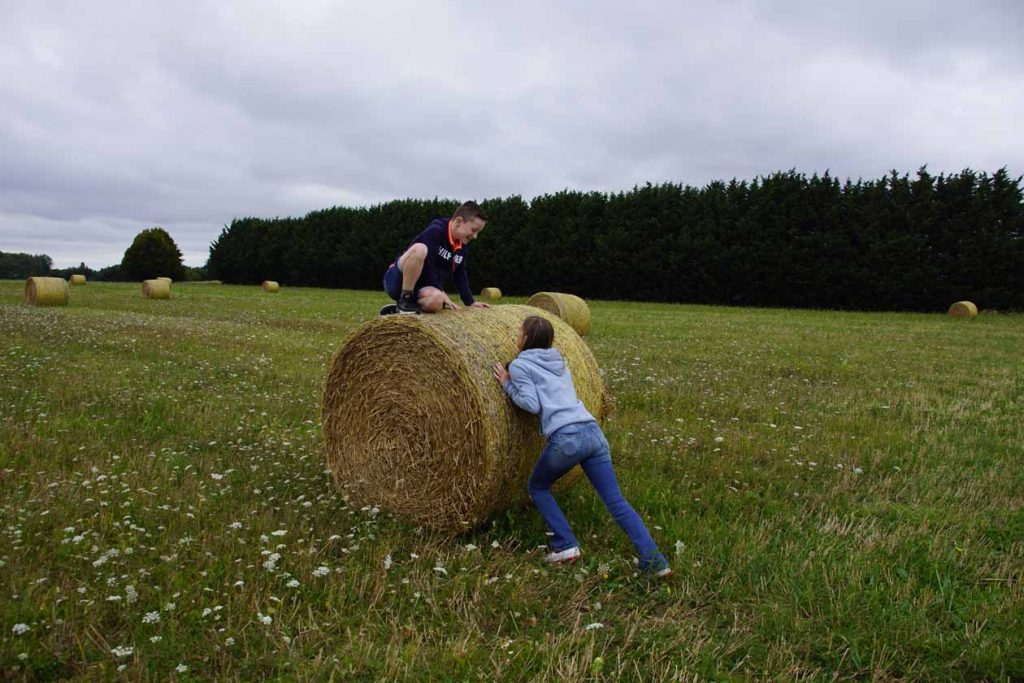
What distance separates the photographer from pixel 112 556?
400 cm

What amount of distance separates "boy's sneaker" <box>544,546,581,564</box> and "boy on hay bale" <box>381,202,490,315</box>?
2.19 m

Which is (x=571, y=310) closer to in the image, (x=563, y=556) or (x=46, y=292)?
(x=563, y=556)

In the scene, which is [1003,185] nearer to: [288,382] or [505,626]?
[288,382]

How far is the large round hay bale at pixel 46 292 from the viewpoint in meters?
22.5

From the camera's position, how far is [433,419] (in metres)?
4.96

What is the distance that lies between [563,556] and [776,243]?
104 ft

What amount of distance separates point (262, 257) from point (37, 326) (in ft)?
143

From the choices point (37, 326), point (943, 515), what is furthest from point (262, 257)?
point (943, 515)

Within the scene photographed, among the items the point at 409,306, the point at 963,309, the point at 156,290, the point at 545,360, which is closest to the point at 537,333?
the point at 545,360

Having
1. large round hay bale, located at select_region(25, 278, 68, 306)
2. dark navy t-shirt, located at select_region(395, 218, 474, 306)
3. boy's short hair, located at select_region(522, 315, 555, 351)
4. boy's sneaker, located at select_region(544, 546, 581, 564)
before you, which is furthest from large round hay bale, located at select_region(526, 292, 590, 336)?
large round hay bale, located at select_region(25, 278, 68, 306)

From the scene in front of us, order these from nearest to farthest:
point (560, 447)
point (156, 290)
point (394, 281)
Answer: point (560, 447), point (394, 281), point (156, 290)

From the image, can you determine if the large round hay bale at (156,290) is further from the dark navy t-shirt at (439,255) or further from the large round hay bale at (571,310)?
the dark navy t-shirt at (439,255)

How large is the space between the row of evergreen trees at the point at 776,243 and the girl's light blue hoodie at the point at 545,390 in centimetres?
3006

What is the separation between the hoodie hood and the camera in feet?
15.8
